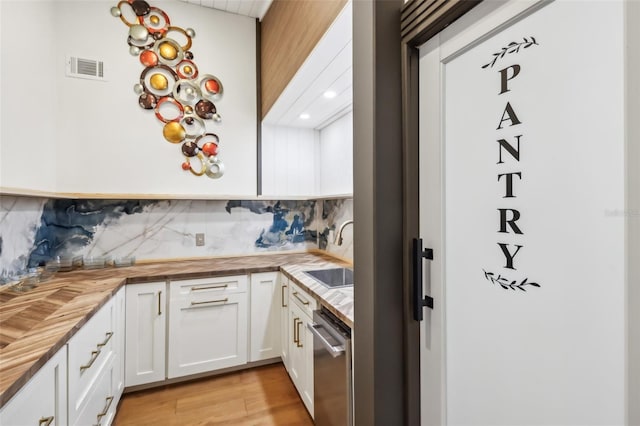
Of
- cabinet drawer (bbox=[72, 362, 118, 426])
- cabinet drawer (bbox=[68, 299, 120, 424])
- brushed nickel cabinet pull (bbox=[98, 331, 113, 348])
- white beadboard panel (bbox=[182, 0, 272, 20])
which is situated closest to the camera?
cabinet drawer (bbox=[68, 299, 120, 424])

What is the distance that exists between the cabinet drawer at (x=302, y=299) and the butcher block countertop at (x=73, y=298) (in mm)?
62

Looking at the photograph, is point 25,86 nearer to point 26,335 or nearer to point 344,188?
point 26,335

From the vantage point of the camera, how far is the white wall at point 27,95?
1.63 m

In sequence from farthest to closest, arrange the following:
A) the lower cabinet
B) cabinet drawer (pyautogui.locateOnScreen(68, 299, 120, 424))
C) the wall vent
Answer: the wall vent < cabinet drawer (pyautogui.locateOnScreen(68, 299, 120, 424)) < the lower cabinet

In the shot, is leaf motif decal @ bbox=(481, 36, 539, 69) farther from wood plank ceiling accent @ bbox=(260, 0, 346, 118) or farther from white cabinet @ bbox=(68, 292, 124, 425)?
white cabinet @ bbox=(68, 292, 124, 425)

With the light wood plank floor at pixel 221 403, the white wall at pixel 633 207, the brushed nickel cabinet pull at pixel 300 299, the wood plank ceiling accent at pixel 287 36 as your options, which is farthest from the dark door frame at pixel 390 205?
the light wood plank floor at pixel 221 403

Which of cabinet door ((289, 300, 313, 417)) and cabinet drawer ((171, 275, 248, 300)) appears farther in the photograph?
cabinet drawer ((171, 275, 248, 300))

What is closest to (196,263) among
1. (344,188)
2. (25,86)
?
(344,188)

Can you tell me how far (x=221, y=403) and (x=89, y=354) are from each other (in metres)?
0.95

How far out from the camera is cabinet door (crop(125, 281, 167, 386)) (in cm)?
207

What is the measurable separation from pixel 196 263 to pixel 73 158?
4.01 feet

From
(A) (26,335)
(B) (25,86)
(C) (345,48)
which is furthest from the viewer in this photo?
(B) (25,86)

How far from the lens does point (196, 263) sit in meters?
2.54

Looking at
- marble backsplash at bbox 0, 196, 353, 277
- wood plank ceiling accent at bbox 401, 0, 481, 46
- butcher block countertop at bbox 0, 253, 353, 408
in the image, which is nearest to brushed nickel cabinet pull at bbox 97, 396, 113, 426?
butcher block countertop at bbox 0, 253, 353, 408
